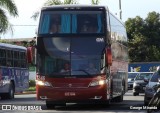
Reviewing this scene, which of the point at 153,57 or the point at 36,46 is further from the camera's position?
the point at 153,57

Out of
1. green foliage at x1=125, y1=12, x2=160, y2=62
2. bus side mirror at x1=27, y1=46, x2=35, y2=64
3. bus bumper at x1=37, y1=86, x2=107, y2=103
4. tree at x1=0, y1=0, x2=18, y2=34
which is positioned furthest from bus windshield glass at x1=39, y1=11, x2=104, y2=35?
green foliage at x1=125, y1=12, x2=160, y2=62

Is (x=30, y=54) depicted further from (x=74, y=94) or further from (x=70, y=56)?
(x=74, y=94)

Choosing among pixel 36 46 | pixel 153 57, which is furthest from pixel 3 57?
pixel 153 57

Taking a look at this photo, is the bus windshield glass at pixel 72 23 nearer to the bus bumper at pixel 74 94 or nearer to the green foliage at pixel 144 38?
the bus bumper at pixel 74 94

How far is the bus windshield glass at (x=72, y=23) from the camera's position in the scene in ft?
62.4

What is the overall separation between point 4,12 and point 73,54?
60.4ft

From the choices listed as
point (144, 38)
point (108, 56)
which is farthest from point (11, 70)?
point (144, 38)

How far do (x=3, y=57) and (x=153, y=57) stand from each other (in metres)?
48.8

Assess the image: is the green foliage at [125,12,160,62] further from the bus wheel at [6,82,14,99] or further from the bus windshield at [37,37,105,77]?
the bus windshield at [37,37,105,77]

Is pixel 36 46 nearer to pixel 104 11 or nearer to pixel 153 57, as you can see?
pixel 104 11

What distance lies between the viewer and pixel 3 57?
27969 mm

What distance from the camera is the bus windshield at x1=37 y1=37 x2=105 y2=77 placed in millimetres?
18688

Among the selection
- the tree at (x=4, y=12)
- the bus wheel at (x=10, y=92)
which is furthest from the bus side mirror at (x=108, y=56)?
the tree at (x=4, y=12)

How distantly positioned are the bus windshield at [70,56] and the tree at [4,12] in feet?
56.1
